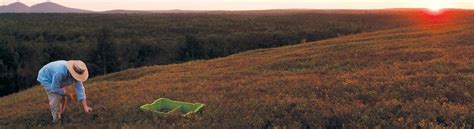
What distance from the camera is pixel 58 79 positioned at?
11.1 metres

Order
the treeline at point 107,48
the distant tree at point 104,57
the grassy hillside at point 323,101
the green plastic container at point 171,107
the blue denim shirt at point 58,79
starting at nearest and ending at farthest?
the grassy hillside at point 323,101 < the blue denim shirt at point 58,79 < the green plastic container at point 171,107 < the treeline at point 107,48 < the distant tree at point 104,57

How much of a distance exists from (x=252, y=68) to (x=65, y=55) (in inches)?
2312

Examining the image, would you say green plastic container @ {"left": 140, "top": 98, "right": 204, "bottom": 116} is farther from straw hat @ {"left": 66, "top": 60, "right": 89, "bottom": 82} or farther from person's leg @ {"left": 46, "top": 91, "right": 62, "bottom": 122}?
person's leg @ {"left": 46, "top": 91, "right": 62, "bottom": 122}

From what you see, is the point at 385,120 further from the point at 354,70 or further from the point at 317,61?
the point at 317,61

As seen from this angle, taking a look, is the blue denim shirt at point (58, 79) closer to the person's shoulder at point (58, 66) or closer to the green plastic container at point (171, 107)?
the person's shoulder at point (58, 66)

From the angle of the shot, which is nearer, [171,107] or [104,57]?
[171,107]

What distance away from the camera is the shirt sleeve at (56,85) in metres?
11.0

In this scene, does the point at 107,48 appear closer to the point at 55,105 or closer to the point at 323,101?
the point at 55,105

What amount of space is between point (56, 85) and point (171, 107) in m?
3.10

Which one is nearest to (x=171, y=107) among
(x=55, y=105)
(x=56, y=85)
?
(x=55, y=105)

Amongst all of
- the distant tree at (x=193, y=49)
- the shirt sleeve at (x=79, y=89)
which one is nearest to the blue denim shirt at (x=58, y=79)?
the shirt sleeve at (x=79, y=89)

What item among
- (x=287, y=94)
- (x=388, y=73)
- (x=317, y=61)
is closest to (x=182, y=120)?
(x=287, y=94)

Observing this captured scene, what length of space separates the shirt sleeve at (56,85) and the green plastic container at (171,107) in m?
2.00

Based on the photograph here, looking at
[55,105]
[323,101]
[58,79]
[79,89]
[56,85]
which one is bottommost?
[55,105]
